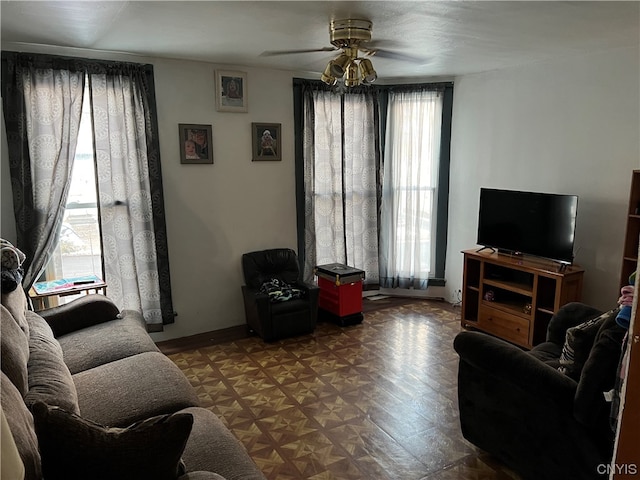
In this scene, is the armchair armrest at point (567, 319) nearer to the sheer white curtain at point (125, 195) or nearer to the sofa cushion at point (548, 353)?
the sofa cushion at point (548, 353)

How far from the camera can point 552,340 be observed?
3051 millimetres

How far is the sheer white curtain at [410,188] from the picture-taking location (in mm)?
4973

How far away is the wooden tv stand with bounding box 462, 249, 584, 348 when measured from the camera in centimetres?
368

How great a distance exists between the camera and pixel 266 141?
4.45 m

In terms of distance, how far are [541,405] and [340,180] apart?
3.15 m

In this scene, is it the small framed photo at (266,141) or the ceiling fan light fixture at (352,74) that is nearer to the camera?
the ceiling fan light fixture at (352,74)

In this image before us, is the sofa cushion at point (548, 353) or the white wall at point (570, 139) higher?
the white wall at point (570, 139)

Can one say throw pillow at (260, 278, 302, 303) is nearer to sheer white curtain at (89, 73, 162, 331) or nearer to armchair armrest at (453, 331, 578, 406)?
sheer white curtain at (89, 73, 162, 331)

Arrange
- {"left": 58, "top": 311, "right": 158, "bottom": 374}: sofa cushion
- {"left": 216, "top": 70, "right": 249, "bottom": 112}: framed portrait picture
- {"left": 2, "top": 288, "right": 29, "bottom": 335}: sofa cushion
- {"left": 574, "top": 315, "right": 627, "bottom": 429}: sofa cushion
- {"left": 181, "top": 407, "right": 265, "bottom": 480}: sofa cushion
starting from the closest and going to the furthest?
{"left": 181, "top": 407, "right": 265, "bottom": 480}: sofa cushion, {"left": 574, "top": 315, "right": 627, "bottom": 429}: sofa cushion, {"left": 2, "top": 288, "right": 29, "bottom": 335}: sofa cushion, {"left": 58, "top": 311, "right": 158, "bottom": 374}: sofa cushion, {"left": 216, "top": 70, "right": 249, "bottom": 112}: framed portrait picture

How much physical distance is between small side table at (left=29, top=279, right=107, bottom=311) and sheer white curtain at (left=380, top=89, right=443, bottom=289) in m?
2.92

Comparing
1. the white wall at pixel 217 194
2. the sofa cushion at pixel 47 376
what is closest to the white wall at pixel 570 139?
the white wall at pixel 217 194

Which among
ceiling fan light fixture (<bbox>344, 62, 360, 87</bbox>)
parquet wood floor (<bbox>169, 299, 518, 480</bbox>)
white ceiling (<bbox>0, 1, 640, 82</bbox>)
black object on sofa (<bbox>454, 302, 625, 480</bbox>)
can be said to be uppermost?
white ceiling (<bbox>0, 1, 640, 82</bbox>)

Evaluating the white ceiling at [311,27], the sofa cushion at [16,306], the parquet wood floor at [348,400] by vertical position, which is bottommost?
the parquet wood floor at [348,400]

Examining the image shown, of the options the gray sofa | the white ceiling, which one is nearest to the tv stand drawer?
the white ceiling
